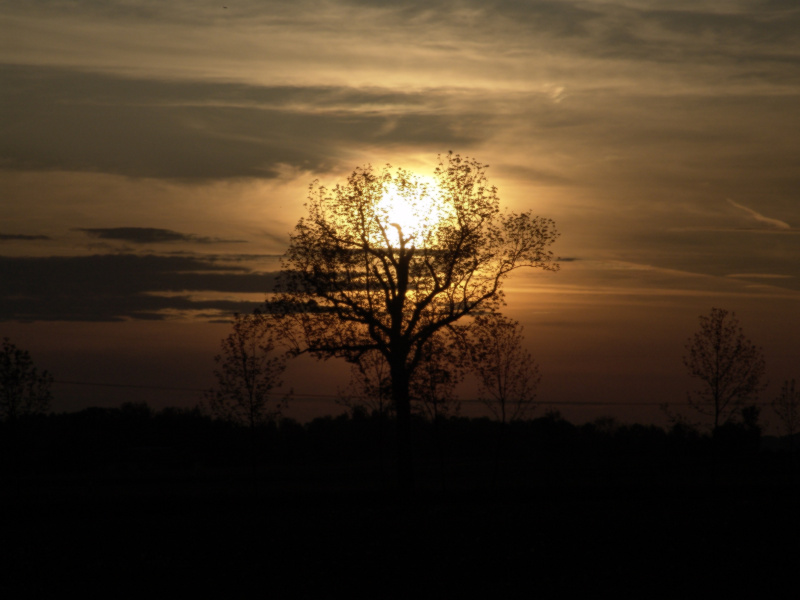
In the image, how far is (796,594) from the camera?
597 inches

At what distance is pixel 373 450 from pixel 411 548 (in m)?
77.4

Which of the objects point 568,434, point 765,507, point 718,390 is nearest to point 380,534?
point 765,507

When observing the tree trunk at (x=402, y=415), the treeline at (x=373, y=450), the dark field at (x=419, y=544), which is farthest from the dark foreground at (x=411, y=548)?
the treeline at (x=373, y=450)

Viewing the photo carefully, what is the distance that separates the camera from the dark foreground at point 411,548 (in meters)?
16.7

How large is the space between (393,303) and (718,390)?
25692 mm

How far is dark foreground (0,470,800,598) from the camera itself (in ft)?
54.9

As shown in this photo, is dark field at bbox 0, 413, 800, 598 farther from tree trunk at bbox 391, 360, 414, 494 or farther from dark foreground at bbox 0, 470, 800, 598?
tree trunk at bbox 391, 360, 414, 494

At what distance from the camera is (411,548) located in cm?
2094

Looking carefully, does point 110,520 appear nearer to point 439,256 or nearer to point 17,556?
point 17,556

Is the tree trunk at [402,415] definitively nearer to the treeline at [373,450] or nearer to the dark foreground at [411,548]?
the dark foreground at [411,548]

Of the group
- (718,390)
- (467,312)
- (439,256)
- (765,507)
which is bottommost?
(765,507)

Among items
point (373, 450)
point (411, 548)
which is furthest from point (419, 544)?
point (373, 450)

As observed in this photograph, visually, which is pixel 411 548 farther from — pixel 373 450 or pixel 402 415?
pixel 373 450

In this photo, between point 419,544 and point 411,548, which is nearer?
point 411,548
